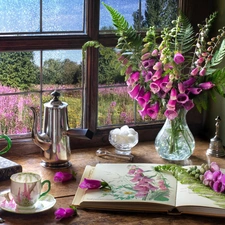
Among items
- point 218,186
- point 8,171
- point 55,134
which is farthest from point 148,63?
point 8,171

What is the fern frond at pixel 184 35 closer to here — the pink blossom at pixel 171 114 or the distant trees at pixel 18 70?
the pink blossom at pixel 171 114

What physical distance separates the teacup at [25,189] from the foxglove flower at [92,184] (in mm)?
174

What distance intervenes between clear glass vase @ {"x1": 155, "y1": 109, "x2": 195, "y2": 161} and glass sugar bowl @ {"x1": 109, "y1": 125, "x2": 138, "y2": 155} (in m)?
0.12

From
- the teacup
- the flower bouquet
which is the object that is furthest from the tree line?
the teacup

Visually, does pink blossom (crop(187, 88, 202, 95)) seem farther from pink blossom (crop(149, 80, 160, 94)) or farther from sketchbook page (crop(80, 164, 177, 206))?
sketchbook page (crop(80, 164, 177, 206))

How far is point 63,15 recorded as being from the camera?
2322mm

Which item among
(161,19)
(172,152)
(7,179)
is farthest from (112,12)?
(7,179)

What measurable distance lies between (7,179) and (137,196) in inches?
18.7

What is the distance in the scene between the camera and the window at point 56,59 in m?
2.24

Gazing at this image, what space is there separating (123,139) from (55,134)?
0.31 meters

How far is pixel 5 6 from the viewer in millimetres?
2209

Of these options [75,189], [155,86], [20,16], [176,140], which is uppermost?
[20,16]

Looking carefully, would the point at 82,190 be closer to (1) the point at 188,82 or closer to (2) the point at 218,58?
(1) the point at 188,82

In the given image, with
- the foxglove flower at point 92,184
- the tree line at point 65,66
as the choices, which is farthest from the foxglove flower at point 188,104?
the foxglove flower at point 92,184
